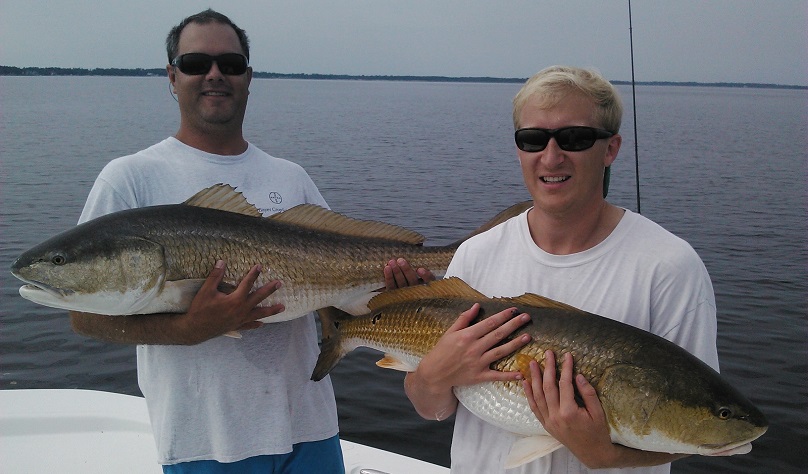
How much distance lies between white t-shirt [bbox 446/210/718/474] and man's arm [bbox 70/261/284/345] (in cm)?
100

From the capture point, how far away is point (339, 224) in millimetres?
3680

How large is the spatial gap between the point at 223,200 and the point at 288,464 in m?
1.46

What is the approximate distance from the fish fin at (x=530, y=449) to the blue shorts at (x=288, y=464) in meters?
1.51

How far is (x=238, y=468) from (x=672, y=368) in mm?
2206

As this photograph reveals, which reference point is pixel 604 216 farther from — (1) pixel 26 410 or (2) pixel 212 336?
(1) pixel 26 410

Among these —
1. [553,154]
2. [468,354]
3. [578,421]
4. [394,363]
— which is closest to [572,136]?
[553,154]

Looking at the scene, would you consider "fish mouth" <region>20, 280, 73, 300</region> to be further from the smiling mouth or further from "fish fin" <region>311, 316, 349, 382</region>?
the smiling mouth

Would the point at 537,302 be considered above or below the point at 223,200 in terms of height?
below

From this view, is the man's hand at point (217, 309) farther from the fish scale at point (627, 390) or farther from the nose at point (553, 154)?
the nose at point (553, 154)

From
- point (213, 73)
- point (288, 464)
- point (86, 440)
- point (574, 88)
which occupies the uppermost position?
point (213, 73)

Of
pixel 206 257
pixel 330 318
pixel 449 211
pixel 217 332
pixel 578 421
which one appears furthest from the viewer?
pixel 449 211

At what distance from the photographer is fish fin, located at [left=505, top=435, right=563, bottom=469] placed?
7.58ft

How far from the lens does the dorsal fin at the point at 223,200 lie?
10.7 ft

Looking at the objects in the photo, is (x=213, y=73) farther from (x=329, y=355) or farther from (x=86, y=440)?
(x=86, y=440)
